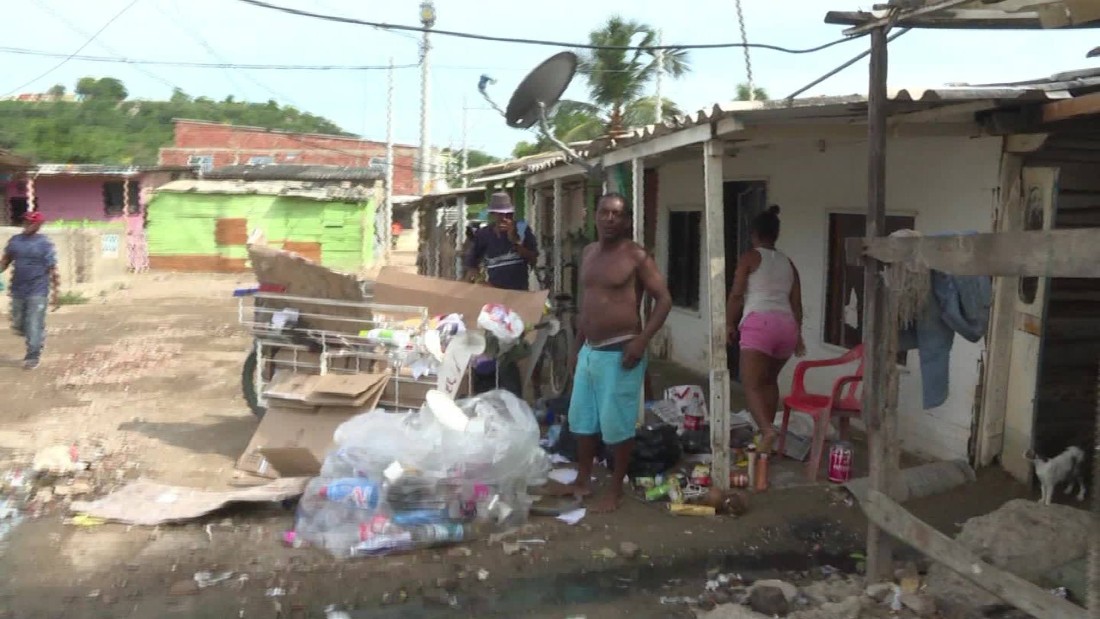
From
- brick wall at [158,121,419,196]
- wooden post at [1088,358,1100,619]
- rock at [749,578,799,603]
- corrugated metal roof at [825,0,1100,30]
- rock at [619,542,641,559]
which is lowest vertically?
rock at [619,542,641,559]

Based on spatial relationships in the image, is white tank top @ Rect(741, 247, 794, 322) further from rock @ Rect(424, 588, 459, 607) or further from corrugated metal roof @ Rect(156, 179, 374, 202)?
corrugated metal roof @ Rect(156, 179, 374, 202)

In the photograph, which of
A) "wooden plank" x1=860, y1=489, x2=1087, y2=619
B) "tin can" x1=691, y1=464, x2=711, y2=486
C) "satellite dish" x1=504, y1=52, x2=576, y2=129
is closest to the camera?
"wooden plank" x1=860, y1=489, x2=1087, y2=619

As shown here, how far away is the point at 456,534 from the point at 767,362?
240 cm

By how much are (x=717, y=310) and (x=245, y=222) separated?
2419 cm

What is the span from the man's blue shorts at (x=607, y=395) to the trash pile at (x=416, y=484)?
361 mm

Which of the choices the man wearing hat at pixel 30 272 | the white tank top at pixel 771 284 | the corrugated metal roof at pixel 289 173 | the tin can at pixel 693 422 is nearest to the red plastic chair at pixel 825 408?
the white tank top at pixel 771 284

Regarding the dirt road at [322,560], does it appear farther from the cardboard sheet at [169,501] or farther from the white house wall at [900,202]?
the white house wall at [900,202]

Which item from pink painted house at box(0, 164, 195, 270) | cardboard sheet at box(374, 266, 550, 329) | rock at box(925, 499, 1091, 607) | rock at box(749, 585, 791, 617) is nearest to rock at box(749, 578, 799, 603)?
rock at box(749, 585, 791, 617)

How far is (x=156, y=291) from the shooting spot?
63.4 ft

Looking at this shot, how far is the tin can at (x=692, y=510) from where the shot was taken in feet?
16.0

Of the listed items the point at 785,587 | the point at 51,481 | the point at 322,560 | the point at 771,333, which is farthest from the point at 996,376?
the point at 51,481

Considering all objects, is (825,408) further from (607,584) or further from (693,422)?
(607,584)

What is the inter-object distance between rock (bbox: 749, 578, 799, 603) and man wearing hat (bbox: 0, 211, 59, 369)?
27.1ft

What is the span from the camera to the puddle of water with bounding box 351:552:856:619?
3.87 metres
